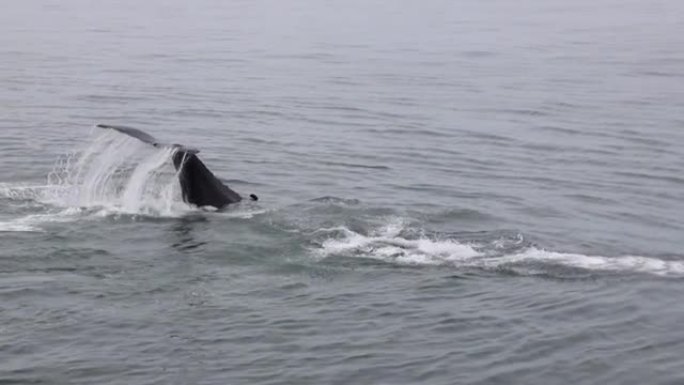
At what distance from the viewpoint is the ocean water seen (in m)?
12.8

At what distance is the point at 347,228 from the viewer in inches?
696

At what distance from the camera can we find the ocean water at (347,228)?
1282 cm

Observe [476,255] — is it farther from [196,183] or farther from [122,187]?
[122,187]

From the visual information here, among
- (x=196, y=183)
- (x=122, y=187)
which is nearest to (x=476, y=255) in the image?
(x=196, y=183)

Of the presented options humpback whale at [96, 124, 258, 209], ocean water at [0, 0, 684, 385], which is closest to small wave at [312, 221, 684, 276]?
ocean water at [0, 0, 684, 385]

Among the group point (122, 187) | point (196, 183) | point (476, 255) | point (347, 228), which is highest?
point (196, 183)

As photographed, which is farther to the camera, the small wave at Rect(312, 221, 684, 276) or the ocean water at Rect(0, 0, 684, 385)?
the small wave at Rect(312, 221, 684, 276)

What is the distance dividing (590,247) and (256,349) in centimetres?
634

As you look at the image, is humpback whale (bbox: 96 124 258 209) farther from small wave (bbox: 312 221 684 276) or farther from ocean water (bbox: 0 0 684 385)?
small wave (bbox: 312 221 684 276)

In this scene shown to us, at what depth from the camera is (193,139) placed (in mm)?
27156

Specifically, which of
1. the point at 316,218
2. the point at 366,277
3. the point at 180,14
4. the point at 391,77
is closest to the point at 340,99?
the point at 391,77

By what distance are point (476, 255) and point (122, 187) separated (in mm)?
6630

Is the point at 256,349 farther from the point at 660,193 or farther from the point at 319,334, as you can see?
the point at 660,193

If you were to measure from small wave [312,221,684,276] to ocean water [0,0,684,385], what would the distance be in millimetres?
50
